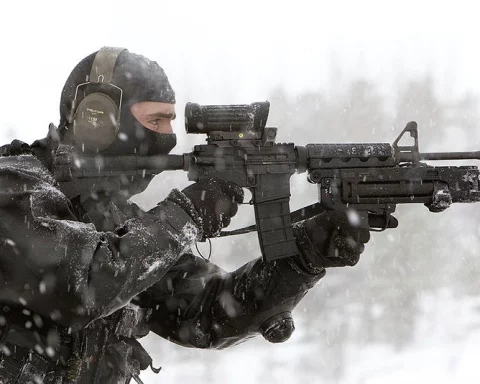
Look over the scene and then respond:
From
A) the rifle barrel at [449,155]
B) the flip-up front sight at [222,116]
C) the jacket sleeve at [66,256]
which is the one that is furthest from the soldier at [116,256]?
the rifle barrel at [449,155]

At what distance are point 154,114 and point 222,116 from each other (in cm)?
31

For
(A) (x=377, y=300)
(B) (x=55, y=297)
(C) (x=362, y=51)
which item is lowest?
(A) (x=377, y=300)

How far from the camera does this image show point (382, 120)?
22.1ft

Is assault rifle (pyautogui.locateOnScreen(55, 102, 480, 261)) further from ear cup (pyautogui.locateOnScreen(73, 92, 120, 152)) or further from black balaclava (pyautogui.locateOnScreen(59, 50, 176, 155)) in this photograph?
ear cup (pyautogui.locateOnScreen(73, 92, 120, 152))

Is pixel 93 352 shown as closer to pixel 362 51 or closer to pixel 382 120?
pixel 382 120

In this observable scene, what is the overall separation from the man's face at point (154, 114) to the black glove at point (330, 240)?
71 cm

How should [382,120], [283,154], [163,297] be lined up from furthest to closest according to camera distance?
[382,120]
[163,297]
[283,154]

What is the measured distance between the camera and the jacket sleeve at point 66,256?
2.01 m

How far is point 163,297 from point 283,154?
883mm

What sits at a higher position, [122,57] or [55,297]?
[122,57]

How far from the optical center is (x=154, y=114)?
2660 mm

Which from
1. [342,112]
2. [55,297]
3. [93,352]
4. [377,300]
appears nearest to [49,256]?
[55,297]

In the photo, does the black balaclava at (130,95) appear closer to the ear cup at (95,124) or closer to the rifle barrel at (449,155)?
the ear cup at (95,124)

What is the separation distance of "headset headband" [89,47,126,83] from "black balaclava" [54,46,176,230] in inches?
0.8
